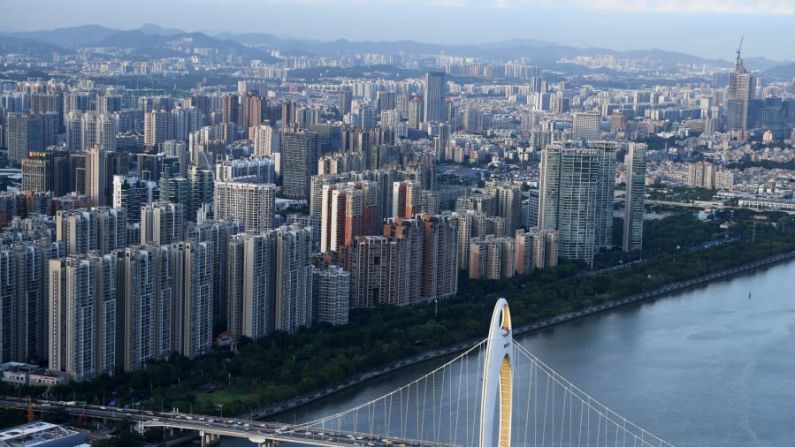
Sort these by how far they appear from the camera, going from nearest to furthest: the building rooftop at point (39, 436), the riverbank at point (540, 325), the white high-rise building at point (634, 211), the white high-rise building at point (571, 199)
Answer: the building rooftop at point (39, 436) → the riverbank at point (540, 325) → the white high-rise building at point (571, 199) → the white high-rise building at point (634, 211)

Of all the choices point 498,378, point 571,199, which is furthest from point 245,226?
point 498,378

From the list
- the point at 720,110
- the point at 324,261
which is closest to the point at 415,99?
the point at 720,110

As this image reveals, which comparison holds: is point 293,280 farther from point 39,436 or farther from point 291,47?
point 291,47

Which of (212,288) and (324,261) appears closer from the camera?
(212,288)

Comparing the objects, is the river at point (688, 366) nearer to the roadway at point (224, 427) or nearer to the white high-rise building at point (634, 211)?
the roadway at point (224, 427)

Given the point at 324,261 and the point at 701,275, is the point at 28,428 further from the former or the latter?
the point at 701,275

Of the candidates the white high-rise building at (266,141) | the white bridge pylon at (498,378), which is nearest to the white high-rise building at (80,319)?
the white bridge pylon at (498,378)
